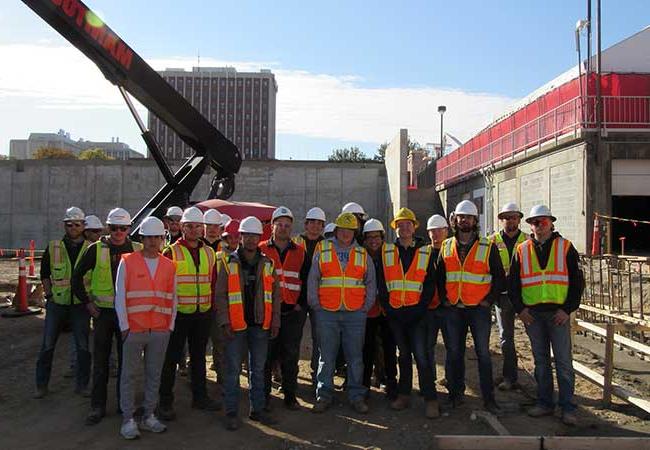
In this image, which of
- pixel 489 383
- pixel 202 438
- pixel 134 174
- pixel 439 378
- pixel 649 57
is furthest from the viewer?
pixel 134 174

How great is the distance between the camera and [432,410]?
19.5 ft

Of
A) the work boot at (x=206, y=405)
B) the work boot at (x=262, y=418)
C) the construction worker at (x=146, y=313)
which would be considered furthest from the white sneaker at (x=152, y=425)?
the work boot at (x=262, y=418)

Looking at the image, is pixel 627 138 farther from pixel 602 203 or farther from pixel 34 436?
pixel 34 436

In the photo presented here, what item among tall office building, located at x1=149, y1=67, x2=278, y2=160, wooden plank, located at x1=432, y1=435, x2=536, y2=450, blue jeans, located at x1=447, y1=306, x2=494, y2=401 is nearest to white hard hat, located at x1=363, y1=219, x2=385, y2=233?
blue jeans, located at x1=447, y1=306, x2=494, y2=401

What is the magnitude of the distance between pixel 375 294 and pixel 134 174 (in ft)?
97.8

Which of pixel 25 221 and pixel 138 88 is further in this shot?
pixel 25 221

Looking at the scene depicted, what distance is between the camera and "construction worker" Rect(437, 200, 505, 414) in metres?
6.02

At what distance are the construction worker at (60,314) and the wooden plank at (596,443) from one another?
4.77 meters

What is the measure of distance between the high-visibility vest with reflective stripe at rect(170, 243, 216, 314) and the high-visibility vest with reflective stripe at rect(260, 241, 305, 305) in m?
0.67

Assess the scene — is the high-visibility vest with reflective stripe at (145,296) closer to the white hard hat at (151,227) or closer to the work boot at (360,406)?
the white hard hat at (151,227)

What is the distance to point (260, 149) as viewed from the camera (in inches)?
3799

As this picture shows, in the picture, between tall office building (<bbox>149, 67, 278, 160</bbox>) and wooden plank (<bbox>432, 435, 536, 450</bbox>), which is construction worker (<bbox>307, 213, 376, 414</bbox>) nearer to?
wooden plank (<bbox>432, 435, 536, 450</bbox>)

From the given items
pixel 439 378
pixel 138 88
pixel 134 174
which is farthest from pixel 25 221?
pixel 439 378

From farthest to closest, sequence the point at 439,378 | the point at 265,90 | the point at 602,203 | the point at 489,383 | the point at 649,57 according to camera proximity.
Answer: the point at 265,90 → the point at 649,57 → the point at 602,203 → the point at 439,378 → the point at 489,383
